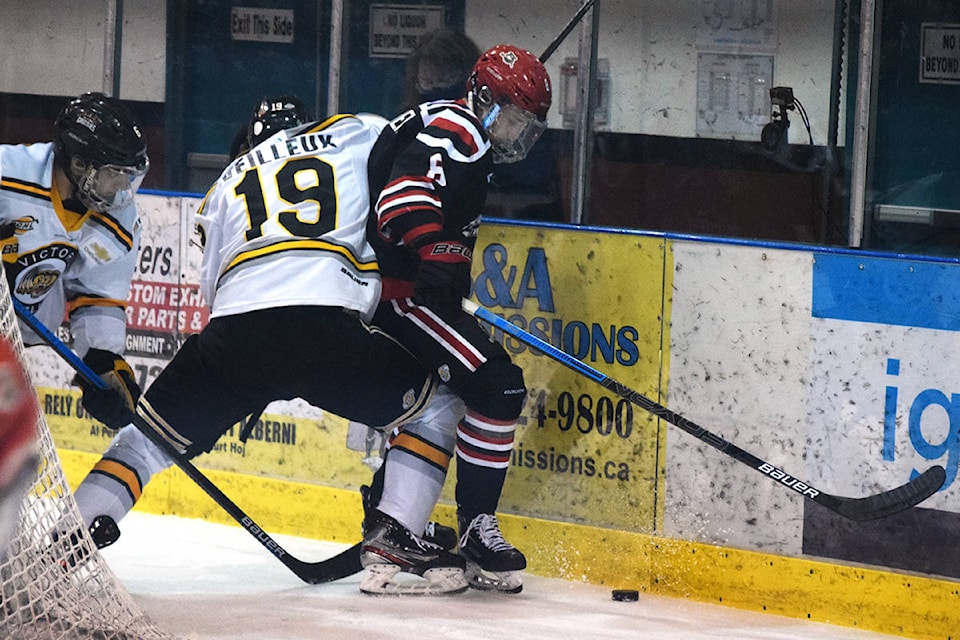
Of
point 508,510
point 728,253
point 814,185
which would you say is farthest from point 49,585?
point 814,185

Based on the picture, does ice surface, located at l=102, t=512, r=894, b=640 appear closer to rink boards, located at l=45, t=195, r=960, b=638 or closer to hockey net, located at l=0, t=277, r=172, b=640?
rink boards, located at l=45, t=195, r=960, b=638

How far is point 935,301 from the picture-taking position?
3721 millimetres

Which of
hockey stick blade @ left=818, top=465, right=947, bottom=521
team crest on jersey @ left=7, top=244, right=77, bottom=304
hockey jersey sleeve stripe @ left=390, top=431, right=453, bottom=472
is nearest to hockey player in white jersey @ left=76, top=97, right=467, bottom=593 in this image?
hockey jersey sleeve stripe @ left=390, top=431, right=453, bottom=472

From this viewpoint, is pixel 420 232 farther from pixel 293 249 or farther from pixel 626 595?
pixel 626 595

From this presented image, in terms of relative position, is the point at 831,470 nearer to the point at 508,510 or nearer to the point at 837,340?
the point at 837,340

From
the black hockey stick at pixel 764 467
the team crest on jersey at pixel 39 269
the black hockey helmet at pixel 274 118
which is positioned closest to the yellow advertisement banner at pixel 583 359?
the black hockey stick at pixel 764 467

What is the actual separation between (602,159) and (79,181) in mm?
1385

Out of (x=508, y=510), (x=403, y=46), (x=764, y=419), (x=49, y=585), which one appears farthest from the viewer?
(x=403, y=46)

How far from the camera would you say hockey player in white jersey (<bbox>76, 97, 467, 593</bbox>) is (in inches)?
147

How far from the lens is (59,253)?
3.86m

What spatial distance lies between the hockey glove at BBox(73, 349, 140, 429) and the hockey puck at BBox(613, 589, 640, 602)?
3.97ft

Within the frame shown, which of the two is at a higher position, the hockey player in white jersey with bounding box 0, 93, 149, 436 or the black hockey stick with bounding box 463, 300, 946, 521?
the hockey player in white jersey with bounding box 0, 93, 149, 436

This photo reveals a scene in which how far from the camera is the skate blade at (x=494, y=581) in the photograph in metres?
4.02

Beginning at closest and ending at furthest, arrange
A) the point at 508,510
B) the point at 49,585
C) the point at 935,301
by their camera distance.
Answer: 1. the point at 49,585
2. the point at 935,301
3. the point at 508,510
